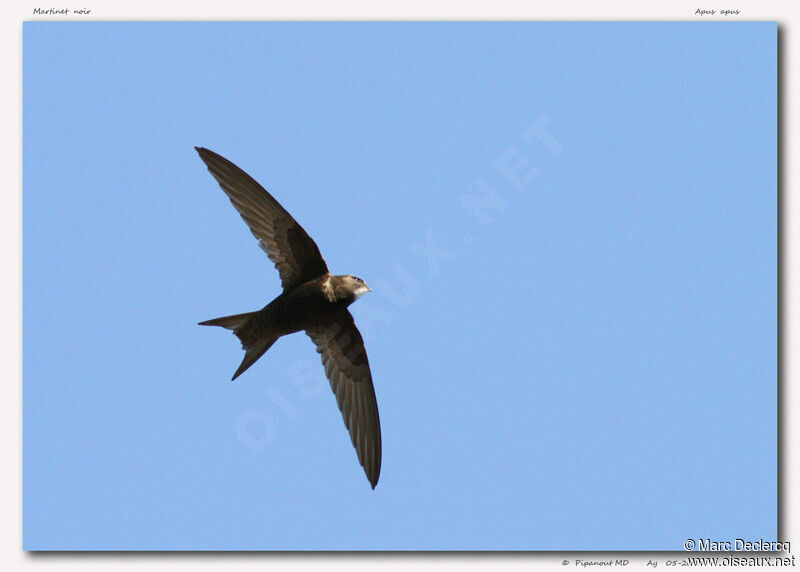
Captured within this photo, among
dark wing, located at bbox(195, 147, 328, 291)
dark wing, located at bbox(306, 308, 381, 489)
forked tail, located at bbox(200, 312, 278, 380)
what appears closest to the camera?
forked tail, located at bbox(200, 312, 278, 380)

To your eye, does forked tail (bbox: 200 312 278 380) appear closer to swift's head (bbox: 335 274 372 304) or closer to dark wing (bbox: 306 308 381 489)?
dark wing (bbox: 306 308 381 489)

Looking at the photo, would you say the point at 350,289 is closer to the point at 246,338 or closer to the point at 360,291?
the point at 360,291

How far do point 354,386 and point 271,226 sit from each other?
4.80 feet

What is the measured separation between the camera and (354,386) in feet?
27.0

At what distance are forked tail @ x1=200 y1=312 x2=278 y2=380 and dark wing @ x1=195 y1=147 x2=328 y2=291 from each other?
1.34 ft

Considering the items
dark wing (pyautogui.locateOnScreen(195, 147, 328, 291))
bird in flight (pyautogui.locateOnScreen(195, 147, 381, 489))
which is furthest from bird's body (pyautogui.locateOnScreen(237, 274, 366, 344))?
dark wing (pyautogui.locateOnScreen(195, 147, 328, 291))

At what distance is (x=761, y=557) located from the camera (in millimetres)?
7020

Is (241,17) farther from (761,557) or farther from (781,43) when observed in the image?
(761,557)

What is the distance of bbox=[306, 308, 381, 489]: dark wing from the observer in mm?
8055

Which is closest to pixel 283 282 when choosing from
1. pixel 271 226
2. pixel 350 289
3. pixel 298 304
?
pixel 298 304

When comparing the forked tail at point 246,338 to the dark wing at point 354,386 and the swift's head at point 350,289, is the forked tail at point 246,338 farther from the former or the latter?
the swift's head at point 350,289

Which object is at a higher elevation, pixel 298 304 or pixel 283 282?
pixel 283 282

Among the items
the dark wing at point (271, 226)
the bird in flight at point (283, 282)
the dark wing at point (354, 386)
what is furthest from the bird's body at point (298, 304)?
the dark wing at point (354, 386)
